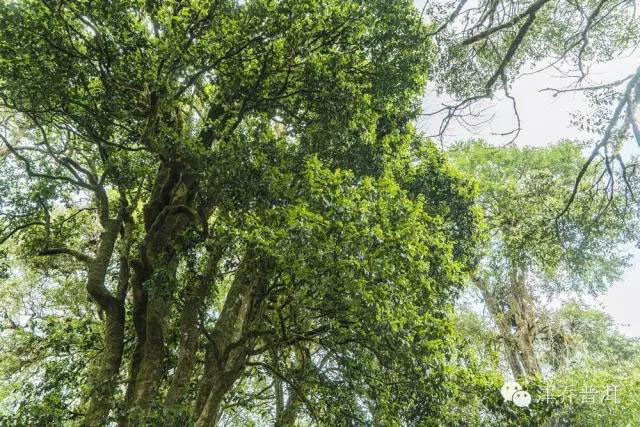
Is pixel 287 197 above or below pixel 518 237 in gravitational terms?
below

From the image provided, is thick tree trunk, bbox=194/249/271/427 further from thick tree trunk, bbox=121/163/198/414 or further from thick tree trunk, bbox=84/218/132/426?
thick tree trunk, bbox=84/218/132/426

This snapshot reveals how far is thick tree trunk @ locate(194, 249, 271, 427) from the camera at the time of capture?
6.57 m

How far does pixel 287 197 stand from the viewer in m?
5.96

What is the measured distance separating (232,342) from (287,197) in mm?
3061

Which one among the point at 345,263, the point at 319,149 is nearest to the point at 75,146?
the point at 319,149

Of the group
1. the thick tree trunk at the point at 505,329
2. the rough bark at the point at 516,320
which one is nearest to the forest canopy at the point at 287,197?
the rough bark at the point at 516,320

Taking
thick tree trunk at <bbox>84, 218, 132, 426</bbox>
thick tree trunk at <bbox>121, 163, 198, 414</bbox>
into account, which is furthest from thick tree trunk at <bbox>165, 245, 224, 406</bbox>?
thick tree trunk at <bbox>84, 218, 132, 426</bbox>

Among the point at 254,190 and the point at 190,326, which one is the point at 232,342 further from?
the point at 254,190

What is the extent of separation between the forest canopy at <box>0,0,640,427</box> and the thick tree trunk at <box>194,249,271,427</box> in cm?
4

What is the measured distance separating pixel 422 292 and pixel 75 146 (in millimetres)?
8204

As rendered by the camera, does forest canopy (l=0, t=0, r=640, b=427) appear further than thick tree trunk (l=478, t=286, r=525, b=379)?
No

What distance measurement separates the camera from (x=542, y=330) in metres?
16.7

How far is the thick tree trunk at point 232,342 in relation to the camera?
657 centimetres

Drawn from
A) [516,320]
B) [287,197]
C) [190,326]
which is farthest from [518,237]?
[190,326]
